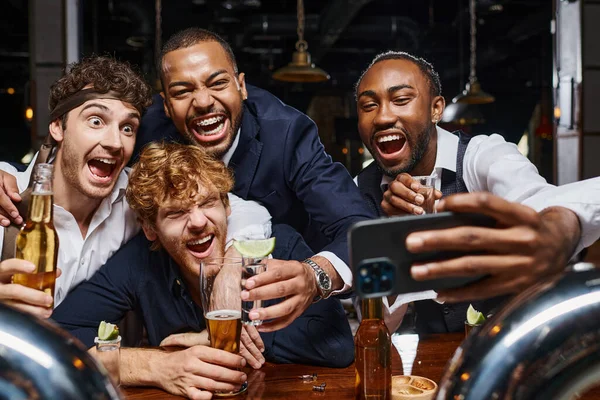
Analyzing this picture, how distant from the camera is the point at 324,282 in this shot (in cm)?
161

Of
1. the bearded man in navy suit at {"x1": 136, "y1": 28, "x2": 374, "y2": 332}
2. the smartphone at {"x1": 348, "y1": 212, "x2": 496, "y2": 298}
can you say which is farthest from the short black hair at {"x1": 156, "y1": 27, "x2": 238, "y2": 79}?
the smartphone at {"x1": 348, "y1": 212, "x2": 496, "y2": 298}

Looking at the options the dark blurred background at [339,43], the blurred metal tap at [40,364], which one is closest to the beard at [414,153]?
the blurred metal tap at [40,364]

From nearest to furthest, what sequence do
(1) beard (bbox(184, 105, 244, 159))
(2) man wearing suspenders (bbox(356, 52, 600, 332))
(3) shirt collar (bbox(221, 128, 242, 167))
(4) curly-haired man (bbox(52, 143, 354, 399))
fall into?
(2) man wearing suspenders (bbox(356, 52, 600, 332))
(4) curly-haired man (bbox(52, 143, 354, 399))
(1) beard (bbox(184, 105, 244, 159))
(3) shirt collar (bbox(221, 128, 242, 167))

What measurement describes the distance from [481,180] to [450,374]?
5.82 ft

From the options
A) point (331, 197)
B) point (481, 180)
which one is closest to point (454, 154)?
point (481, 180)

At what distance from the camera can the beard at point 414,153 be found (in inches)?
90.1

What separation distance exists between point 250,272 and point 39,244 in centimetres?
43

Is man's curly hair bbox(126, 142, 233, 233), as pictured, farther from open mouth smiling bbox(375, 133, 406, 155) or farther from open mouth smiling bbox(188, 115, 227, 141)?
open mouth smiling bbox(375, 133, 406, 155)

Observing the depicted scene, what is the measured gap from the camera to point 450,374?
0.48 metres

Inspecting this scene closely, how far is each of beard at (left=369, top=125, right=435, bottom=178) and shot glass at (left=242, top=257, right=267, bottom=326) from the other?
44.7 inches

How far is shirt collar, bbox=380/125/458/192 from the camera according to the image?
235 cm

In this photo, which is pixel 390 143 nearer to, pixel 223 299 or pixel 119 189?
pixel 119 189

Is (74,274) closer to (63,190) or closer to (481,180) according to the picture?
(63,190)

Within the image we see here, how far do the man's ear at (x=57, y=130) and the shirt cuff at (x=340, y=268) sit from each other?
3.44 feet
